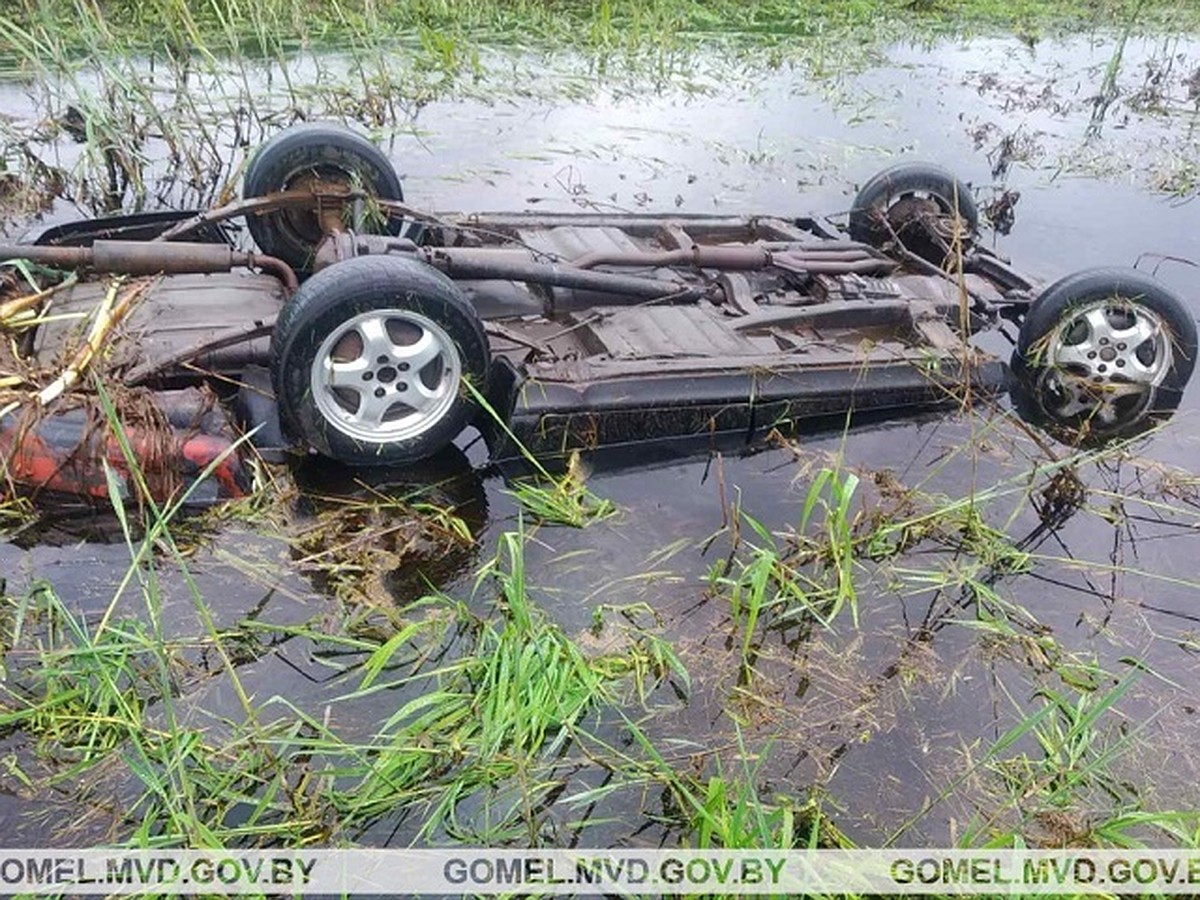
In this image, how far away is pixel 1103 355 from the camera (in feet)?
17.3

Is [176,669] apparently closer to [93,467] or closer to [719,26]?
[93,467]

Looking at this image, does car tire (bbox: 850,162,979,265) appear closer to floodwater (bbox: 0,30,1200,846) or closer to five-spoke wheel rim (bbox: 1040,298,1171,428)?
floodwater (bbox: 0,30,1200,846)

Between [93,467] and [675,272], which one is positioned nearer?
[93,467]

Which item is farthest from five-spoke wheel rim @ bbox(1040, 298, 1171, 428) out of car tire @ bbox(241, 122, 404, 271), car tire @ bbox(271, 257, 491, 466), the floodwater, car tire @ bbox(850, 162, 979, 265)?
car tire @ bbox(241, 122, 404, 271)

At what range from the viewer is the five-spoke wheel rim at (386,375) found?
13.5 feet

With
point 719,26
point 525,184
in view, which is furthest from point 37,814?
point 719,26

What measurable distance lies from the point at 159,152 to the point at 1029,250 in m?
6.60

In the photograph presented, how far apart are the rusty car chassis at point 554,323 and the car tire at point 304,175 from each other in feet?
0.04

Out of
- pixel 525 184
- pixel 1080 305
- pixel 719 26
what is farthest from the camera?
pixel 719 26

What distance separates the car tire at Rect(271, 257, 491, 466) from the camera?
13.2 ft

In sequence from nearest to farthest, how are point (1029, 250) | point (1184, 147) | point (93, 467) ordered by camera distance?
point (93, 467), point (1029, 250), point (1184, 147)

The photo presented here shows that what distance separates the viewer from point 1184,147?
33.5 feet

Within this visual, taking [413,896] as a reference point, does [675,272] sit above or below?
above

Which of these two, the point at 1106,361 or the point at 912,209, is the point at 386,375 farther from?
the point at 912,209
